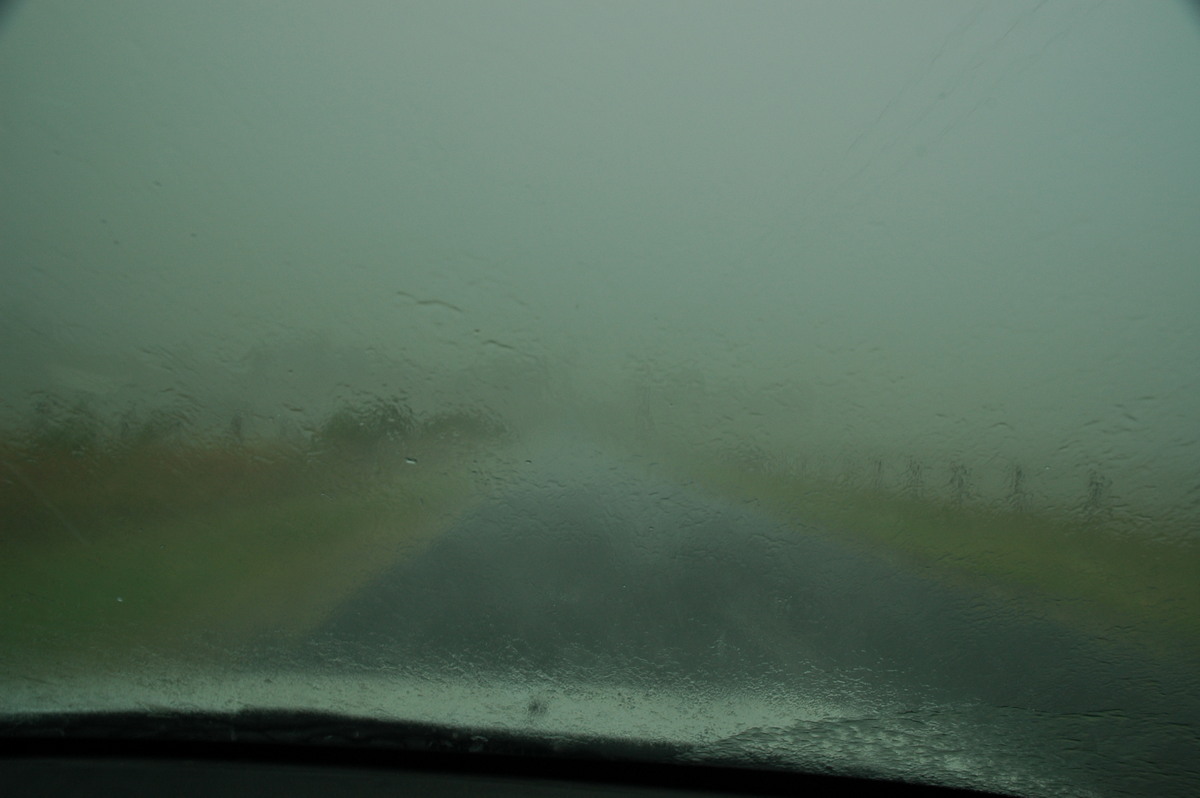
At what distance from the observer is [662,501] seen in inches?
209

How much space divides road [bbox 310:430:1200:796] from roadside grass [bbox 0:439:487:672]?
278 mm

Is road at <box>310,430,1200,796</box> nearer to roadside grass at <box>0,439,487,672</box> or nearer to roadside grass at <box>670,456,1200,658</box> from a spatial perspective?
roadside grass at <box>670,456,1200,658</box>

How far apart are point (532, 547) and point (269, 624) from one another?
1.41 m

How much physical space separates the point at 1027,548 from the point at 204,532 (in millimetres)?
4478

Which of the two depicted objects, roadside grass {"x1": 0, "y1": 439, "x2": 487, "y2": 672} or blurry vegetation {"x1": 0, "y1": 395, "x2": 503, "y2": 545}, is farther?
Answer: blurry vegetation {"x1": 0, "y1": 395, "x2": 503, "y2": 545}

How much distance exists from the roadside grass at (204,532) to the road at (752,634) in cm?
28

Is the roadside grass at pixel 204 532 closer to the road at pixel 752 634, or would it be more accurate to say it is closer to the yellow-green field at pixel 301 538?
the yellow-green field at pixel 301 538

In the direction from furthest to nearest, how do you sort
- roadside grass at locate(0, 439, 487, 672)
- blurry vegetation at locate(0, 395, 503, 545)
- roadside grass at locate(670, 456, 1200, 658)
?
blurry vegetation at locate(0, 395, 503, 545) < roadside grass at locate(0, 439, 487, 672) < roadside grass at locate(670, 456, 1200, 658)

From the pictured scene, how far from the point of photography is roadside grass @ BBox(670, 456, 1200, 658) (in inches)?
184

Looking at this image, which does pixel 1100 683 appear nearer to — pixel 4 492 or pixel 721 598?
pixel 721 598

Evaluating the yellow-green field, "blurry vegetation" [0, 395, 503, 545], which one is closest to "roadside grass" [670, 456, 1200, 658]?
the yellow-green field

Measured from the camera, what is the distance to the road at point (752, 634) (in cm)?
422

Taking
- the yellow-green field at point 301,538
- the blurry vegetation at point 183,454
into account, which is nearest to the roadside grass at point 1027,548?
the yellow-green field at point 301,538

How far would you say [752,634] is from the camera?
4.79 metres
